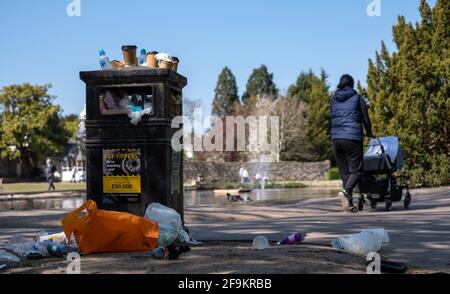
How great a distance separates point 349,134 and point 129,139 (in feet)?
14.5

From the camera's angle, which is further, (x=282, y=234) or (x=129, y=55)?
(x=282, y=234)

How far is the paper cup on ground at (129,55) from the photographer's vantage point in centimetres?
701

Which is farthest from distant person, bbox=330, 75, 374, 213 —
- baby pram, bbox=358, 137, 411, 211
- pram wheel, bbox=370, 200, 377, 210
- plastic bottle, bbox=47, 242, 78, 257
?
plastic bottle, bbox=47, 242, 78, 257

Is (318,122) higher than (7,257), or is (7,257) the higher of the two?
(318,122)

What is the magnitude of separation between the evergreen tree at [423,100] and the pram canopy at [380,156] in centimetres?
944

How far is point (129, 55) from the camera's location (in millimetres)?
7027

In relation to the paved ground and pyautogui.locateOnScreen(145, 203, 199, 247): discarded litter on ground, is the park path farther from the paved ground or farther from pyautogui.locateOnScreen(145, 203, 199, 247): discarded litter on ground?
pyautogui.locateOnScreen(145, 203, 199, 247): discarded litter on ground

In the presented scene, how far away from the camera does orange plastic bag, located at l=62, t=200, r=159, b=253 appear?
227 inches

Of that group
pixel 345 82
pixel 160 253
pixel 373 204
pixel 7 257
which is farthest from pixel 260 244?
pixel 373 204

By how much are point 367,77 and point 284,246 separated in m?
19.4

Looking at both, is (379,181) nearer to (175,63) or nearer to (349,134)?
(349,134)

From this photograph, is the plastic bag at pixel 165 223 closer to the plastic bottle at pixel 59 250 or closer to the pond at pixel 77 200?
the plastic bottle at pixel 59 250
